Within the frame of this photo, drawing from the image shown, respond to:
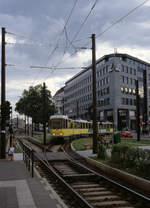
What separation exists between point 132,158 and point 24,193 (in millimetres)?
5096

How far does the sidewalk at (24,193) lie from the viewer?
705 centimetres

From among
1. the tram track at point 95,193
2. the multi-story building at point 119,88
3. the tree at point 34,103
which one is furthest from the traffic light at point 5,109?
the tree at point 34,103

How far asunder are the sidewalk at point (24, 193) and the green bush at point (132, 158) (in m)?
3.54

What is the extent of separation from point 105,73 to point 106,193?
7184 centimetres

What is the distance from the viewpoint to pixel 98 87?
85.1 m

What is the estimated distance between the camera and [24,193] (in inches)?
326

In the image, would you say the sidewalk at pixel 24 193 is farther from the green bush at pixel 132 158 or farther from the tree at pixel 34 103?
the tree at pixel 34 103

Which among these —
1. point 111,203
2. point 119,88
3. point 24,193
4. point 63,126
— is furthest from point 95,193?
point 119,88

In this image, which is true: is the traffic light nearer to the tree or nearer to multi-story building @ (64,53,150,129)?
multi-story building @ (64,53,150,129)

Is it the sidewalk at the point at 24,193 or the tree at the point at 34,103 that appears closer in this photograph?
the sidewalk at the point at 24,193

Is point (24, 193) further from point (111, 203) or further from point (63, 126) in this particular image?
point (63, 126)

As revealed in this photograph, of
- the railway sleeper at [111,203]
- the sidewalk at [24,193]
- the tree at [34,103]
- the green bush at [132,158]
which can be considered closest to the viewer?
the sidewalk at [24,193]

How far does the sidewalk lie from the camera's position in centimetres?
705

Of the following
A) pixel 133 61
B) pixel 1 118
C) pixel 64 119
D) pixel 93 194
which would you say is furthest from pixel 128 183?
pixel 133 61
